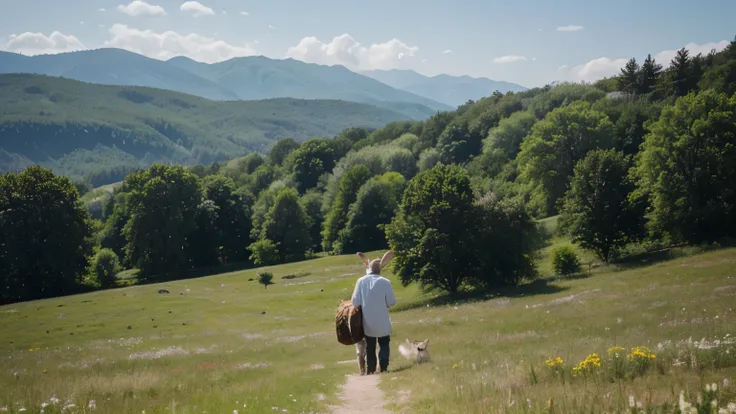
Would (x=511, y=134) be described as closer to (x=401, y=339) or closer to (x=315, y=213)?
(x=315, y=213)

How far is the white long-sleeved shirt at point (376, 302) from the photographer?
635 inches

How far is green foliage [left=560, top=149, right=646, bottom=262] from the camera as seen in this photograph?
52.3 meters

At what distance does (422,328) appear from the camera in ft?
103

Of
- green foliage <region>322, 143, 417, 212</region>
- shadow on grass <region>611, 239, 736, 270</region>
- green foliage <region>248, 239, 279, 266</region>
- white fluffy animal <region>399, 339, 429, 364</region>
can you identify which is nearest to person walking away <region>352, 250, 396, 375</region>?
white fluffy animal <region>399, 339, 429, 364</region>

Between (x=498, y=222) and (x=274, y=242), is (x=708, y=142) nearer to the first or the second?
(x=498, y=222)

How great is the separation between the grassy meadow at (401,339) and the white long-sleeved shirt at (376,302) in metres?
1.54

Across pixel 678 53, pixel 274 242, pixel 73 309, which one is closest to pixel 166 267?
pixel 274 242

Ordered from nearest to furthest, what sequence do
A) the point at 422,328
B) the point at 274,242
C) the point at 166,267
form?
1. the point at 422,328
2. the point at 166,267
3. the point at 274,242

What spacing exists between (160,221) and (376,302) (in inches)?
3367

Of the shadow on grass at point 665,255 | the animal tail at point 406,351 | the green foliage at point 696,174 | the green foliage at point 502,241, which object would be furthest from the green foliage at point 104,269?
the animal tail at point 406,351

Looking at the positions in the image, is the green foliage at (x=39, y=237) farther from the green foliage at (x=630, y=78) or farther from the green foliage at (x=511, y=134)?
the green foliage at (x=630, y=78)

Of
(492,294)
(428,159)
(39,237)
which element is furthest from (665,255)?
(428,159)

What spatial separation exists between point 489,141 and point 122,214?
81771mm

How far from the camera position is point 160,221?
308 ft
